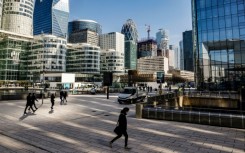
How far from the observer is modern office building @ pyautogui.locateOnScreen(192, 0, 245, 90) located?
44.4m

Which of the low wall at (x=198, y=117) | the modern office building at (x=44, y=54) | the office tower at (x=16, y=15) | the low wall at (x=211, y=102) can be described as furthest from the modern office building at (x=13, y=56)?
the low wall at (x=198, y=117)

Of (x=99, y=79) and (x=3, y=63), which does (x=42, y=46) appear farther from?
(x=99, y=79)

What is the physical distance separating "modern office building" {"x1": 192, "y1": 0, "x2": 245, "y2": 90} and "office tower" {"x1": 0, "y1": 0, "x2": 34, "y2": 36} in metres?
150

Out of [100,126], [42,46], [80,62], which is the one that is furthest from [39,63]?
[100,126]

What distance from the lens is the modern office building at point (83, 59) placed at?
460ft

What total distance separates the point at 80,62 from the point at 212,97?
116m

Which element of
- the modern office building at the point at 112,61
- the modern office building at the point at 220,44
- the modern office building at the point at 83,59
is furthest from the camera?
the modern office building at the point at 112,61

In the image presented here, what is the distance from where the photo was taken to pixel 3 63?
330 feet

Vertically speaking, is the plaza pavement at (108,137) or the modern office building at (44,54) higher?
the modern office building at (44,54)

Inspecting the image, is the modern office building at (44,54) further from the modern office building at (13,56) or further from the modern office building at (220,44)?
the modern office building at (220,44)

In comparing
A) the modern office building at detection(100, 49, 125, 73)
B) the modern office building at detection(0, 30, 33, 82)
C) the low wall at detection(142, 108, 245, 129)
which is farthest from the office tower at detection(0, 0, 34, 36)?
the low wall at detection(142, 108, 245, 129)

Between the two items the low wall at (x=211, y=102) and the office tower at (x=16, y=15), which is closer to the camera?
the low wall at (x=211, y=102)

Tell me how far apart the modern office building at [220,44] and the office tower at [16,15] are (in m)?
150

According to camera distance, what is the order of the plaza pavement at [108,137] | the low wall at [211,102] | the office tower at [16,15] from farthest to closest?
the office tower at [16,15]
the low wall at [211,102]
the plaza pavement at [108,137]
